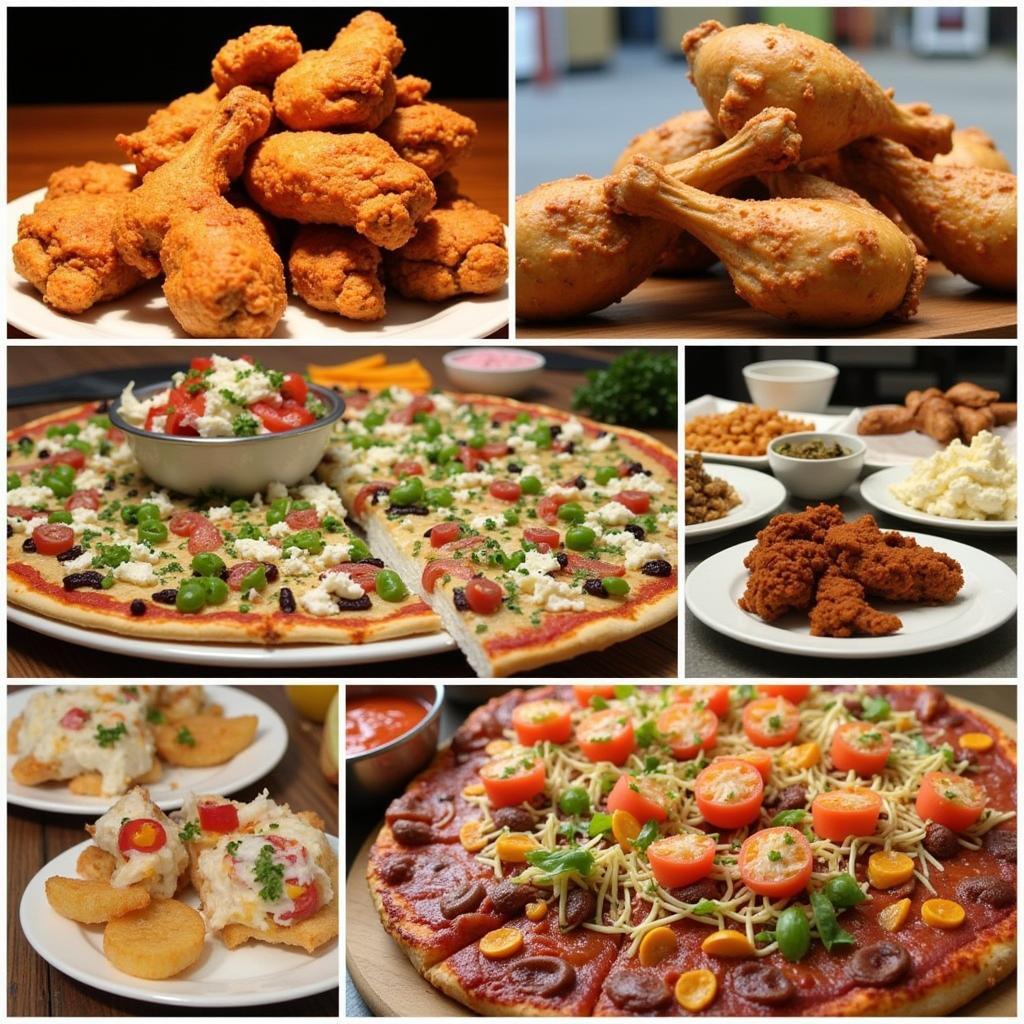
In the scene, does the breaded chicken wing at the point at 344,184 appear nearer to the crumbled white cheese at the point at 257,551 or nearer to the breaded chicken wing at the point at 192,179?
the breaded chicken wing at the point at 192,179

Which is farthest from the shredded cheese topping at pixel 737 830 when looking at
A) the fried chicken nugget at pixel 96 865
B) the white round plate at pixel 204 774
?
the fried chicken nugget at pixel 96 865

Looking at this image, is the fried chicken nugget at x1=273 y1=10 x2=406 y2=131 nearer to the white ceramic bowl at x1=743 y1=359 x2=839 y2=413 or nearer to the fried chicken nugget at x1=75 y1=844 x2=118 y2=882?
the white ceramic bowl at x1=743 y1=359 x2=839 y2=413

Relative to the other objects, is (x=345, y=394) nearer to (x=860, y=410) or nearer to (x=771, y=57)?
(x=860, y=410)

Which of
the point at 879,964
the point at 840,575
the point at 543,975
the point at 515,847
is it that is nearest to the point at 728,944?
the point at 879,964

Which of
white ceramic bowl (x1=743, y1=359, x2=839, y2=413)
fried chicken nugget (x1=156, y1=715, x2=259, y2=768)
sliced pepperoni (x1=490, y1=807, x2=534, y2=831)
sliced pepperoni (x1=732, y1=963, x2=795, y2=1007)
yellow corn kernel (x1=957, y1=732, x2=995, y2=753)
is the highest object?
white ceramic bowl (x1=743, y1=359, x2=839, y2=413)

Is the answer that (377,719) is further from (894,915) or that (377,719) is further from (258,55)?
(258,55)

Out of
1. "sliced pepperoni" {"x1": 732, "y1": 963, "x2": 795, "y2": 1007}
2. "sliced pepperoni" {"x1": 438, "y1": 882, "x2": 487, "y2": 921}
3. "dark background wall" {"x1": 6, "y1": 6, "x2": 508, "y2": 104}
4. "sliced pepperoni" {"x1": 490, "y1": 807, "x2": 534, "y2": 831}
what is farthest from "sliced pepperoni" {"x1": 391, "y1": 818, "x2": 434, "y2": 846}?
"dark background wall" {"x1": 6, "y1": 6, "x2": 508, "y2": 104}
